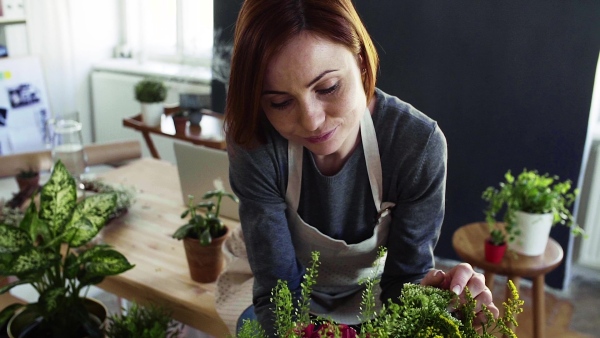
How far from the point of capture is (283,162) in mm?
1032

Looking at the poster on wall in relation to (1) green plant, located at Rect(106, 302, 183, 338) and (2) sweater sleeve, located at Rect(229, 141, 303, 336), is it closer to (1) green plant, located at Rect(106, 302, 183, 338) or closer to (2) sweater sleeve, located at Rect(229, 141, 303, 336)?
(1) green plant, located at Rect(106, 302, 183, 338)

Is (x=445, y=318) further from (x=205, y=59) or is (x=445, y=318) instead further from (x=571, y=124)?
(x=205, y=59)

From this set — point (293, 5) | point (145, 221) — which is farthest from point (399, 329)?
point (145, 221)

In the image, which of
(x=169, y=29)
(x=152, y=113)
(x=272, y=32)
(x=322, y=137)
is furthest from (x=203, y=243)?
(x=169, y=29)

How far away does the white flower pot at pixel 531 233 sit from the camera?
5.67 ft

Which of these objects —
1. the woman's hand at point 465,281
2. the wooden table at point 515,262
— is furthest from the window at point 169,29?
the woman's hand at point 465,281

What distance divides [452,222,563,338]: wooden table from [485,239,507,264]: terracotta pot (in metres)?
0.01

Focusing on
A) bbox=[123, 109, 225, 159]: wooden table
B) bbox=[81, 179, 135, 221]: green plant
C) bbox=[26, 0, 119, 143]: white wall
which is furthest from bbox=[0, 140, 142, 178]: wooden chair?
bbox=[26, 0, 119, 143]: white wall

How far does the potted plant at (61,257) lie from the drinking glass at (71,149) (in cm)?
54

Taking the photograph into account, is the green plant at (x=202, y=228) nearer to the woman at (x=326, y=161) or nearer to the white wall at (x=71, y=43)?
the woman at (x=326, y=161)

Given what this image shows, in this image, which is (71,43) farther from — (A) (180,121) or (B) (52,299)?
(B) (52,299)

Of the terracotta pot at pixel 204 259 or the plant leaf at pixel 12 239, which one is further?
the terracotta pot at pixel 204 259

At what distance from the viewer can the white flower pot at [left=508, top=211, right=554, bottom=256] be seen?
1.73 metres

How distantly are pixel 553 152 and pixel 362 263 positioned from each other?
4.95ft
